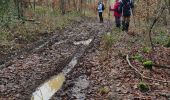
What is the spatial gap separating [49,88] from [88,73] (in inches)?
57.9

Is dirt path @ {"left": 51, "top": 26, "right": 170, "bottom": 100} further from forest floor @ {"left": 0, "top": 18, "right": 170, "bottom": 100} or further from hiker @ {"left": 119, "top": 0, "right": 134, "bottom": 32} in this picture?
hiker @ {"left": 119, "top": 0, "right": 134, "bottom": 32}

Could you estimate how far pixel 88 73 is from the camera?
10.3 meters

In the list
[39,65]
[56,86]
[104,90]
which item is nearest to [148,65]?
[104,90]

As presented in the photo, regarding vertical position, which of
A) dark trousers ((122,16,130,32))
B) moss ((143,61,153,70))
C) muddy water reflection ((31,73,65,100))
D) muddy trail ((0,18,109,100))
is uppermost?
dark trousers ((122,16,130,32))

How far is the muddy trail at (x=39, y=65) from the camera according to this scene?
9.06m

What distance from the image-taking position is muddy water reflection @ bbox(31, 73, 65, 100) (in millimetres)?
8562

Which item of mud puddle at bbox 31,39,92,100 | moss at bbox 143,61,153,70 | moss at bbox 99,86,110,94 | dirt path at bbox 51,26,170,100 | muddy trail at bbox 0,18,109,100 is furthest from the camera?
moss at bbox 143,61,153,70

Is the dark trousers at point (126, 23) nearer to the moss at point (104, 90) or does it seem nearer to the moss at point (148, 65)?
the moss at point (148, 65)

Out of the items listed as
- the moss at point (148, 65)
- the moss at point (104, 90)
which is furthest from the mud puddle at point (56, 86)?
the moss at point (148, 65)

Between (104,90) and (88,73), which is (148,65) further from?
(104,90)

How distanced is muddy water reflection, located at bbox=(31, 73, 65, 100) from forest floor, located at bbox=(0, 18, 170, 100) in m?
0.14

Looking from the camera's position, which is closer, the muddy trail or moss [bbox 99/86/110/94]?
moss [bbox 99/86/110/94]

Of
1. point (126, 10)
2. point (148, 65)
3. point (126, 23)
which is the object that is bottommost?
point (148, 65)

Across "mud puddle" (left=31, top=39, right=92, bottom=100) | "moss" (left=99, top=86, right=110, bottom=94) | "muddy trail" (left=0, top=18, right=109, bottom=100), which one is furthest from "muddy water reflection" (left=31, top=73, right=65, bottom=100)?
"moss" (left=99, top=86, right=110, bottom=94)
